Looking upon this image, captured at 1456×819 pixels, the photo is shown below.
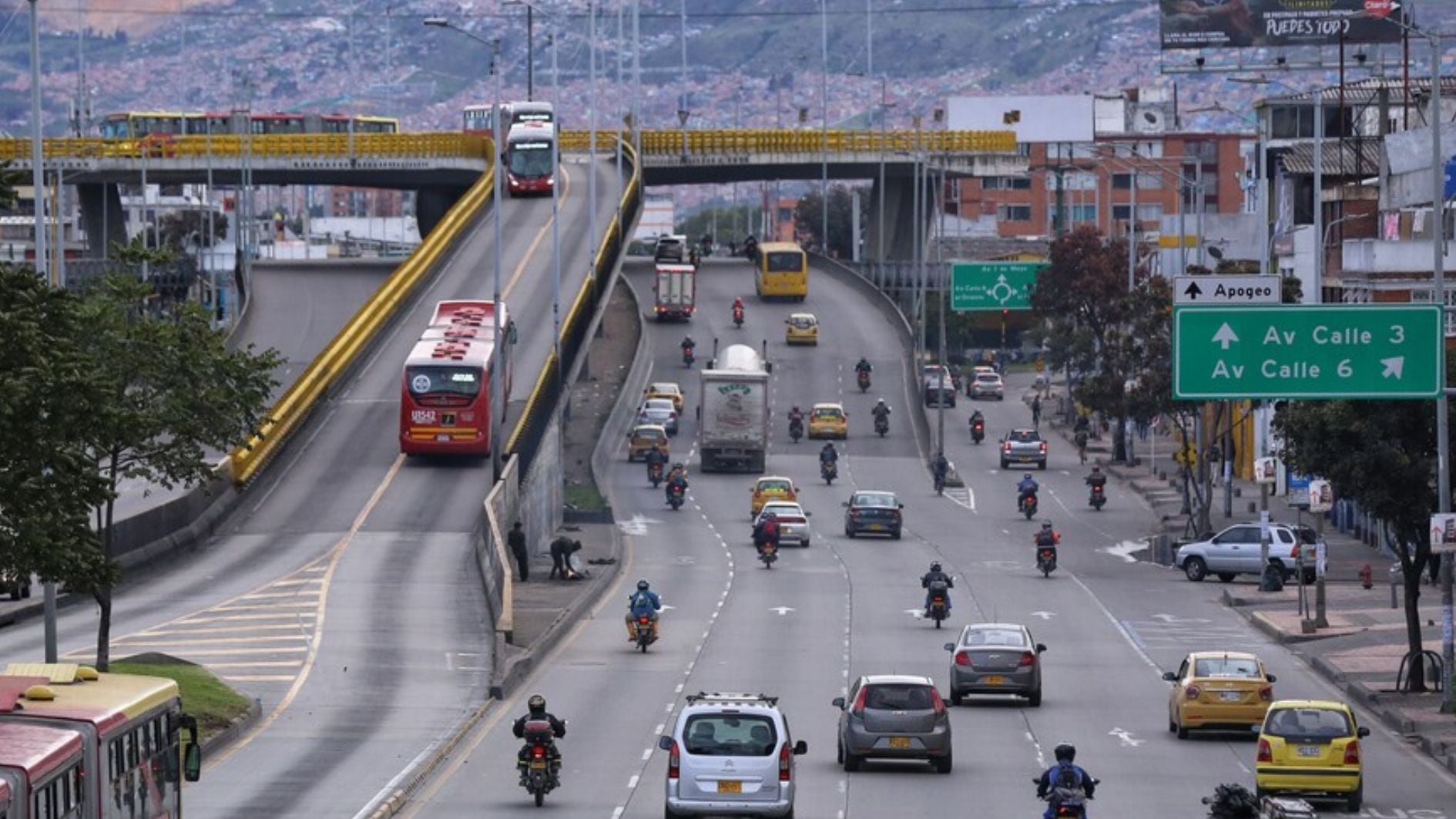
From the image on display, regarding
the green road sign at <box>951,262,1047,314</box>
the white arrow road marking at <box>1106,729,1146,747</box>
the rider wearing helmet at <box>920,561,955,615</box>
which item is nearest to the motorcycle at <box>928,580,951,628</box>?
the rider wearing helmet at <box>920,561,955,615</box>

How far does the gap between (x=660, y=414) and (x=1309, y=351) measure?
6409 centimetres

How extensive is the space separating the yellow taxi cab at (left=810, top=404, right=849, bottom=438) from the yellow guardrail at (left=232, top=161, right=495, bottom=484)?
49.8ft

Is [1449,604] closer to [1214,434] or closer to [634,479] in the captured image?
[1214,434]

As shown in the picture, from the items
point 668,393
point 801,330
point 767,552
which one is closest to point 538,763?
point 767,552

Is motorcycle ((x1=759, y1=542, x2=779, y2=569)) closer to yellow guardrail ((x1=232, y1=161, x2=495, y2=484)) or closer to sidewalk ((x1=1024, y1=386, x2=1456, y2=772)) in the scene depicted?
sidewalk ((x1=1024, y1=386, x2=1456, y2=772))

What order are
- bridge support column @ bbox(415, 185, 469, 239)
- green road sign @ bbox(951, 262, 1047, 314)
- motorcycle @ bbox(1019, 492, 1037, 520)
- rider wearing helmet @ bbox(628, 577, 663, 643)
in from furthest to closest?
bridge support column @ bbox(415, 185, 469, 239) → green road sign @ bbox(951, 262, 1047, 314) → motorcycle @ bbox(1019, 492, 1037, 520) → rider wearing helmet @ bbox(628, 577, 663, 643)

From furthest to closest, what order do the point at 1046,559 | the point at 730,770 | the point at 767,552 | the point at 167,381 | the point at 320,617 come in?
the point at 767,552 < the point at 1046,559 < the point at 320,617 < the point at 167,381 < the point at 730,770

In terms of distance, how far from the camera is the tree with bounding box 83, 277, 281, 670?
4156cm

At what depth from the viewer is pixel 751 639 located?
5269cm

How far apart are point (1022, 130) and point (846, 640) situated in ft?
491

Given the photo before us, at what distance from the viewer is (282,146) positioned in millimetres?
136500

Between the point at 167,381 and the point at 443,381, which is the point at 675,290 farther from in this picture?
the point at 167,381

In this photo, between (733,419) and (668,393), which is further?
(668,393)

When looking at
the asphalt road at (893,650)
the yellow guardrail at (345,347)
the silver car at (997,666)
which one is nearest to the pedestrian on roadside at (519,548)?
the asphalt road at (893,650)
